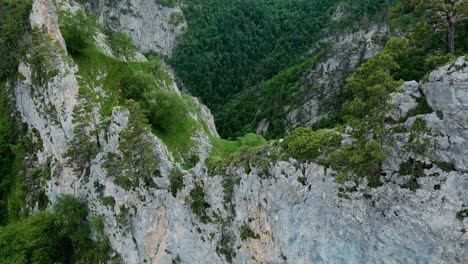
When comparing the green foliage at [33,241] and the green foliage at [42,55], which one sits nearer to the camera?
the green foliage at [33,241]

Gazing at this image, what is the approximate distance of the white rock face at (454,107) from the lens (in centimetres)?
1909

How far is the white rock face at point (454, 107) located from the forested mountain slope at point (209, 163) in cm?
5

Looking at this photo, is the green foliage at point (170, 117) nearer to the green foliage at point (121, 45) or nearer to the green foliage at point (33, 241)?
the green foliage at point (121, 45)

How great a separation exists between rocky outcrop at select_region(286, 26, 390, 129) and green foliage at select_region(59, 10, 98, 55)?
47906 millimetres

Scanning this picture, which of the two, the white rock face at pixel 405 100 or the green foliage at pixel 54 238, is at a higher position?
the green foliage at pixel 54 238

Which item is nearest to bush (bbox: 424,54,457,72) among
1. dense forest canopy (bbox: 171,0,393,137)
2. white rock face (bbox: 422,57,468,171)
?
white rock face (bbox: 422,57,468,171)

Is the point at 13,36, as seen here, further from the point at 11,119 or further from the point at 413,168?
the point at 413,168

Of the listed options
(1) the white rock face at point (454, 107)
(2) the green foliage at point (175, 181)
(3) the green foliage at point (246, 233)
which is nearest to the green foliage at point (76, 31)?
(2) the green foliage at point (175, 181)

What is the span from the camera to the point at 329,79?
3971 inches

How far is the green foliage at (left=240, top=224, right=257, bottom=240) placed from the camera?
26.5 m

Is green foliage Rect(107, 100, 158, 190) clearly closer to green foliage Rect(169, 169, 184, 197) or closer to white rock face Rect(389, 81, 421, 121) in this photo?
green foliage Rect(169, 169, 184, 197)

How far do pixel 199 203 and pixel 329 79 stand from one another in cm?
7835

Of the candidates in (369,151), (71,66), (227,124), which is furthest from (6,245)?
(227,124)

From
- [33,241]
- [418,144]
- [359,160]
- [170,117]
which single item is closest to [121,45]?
[170,117]
